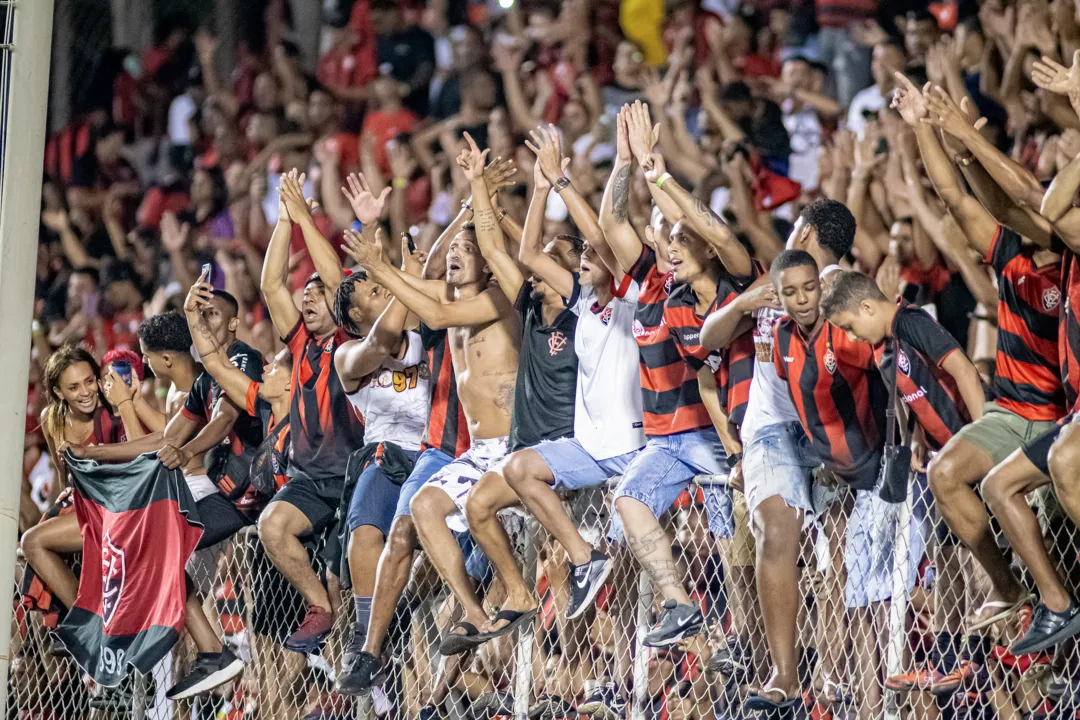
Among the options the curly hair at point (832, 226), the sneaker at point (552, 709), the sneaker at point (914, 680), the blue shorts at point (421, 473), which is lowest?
the sneaker at point (552, 709)

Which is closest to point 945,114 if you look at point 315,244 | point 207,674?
point 315,244

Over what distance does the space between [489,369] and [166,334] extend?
7.83 feet

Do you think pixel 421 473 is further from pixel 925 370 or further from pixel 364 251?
pixel 925 370

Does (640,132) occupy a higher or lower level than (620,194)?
higher

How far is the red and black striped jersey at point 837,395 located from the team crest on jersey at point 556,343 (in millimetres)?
1264

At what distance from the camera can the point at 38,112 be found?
5266 millimetres

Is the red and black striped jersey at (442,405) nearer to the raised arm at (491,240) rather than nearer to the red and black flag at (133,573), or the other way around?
the raised arm at (491,240)

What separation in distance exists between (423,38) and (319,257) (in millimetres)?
4703

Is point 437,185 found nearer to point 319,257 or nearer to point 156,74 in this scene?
point 319,257

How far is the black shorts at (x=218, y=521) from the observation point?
773 centimetres

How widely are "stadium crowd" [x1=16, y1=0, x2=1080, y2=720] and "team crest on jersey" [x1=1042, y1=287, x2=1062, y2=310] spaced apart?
11 mm

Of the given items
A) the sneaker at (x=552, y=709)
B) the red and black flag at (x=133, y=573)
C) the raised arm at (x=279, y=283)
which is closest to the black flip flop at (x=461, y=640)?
the sneaker at (x=552, y=709)

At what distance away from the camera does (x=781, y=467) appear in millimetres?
5734

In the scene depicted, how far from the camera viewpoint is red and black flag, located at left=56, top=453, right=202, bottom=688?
24.7ft
